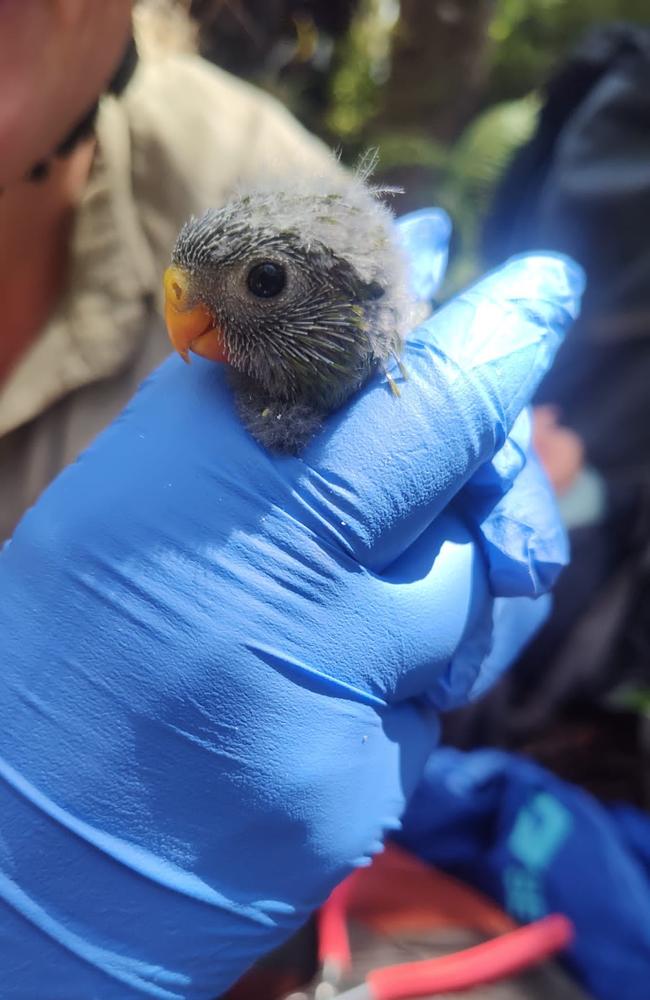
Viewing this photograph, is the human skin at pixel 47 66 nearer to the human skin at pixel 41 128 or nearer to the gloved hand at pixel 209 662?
the human skin at pixel 41 128

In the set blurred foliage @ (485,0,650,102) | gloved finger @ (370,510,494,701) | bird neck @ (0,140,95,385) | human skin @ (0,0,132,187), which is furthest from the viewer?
blurred foliage @ (485,0,650,102)

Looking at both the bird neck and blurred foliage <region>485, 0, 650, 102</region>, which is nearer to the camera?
the bird neck

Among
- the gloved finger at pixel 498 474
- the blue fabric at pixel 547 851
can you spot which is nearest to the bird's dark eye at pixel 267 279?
the gloved finger at pixel 498 474

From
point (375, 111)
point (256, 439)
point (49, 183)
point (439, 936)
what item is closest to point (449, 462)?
point (256, 439)

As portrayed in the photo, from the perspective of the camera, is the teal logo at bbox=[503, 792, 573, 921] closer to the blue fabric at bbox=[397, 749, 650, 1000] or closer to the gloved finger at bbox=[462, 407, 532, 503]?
the blue fabric at bbox=[397, 749, 650, 1000]

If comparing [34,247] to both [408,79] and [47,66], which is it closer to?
[47,66]

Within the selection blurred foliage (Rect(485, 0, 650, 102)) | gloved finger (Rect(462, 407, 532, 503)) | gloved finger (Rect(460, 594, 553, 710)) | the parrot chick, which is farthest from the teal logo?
blurred foliage (Rect(485, 0, 650, 102))

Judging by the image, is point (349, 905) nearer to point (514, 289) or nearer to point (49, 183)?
point (514, 289)
